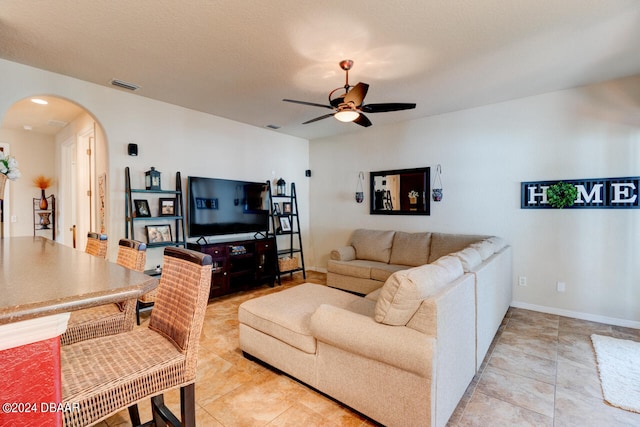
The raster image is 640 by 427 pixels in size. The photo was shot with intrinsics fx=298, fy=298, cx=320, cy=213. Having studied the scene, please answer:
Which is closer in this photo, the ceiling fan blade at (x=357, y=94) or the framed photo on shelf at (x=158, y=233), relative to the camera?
the ceiling fan blade at (x=357, y=94)

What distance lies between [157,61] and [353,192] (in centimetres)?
349

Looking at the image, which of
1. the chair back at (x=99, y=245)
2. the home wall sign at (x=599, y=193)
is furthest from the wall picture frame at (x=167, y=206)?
the home wall sign at (x=599, y=193)

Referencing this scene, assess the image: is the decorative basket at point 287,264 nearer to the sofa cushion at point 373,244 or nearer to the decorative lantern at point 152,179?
the sofa cushion at point 373,244

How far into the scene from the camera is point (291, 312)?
2.29 m

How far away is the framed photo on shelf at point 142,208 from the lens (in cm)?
354

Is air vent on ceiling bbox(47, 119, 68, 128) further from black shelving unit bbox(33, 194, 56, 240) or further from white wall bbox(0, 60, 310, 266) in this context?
black shelving unit bbox(33, 194, 56, 240)

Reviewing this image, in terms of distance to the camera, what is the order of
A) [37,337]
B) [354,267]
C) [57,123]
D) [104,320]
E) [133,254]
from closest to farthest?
[37,337] < [104,320] < [133,254] < [354,267] < [57,123]

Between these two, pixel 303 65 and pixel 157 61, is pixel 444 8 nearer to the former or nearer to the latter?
pixel 303 65

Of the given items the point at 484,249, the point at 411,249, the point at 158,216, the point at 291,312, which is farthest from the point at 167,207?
the point at 484,249

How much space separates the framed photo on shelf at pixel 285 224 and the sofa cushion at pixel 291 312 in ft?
8.24

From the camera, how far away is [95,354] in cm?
117

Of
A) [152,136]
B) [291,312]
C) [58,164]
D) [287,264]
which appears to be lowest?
[287,264]

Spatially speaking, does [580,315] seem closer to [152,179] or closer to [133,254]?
[133,254]

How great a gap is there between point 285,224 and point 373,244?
65.8 inches
